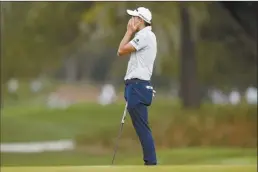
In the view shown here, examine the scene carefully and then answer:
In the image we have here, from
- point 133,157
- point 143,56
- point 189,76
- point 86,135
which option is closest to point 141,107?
point 143,56

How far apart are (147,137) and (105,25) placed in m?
15.8

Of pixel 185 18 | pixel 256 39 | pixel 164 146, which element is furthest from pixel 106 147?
pixel 256 39

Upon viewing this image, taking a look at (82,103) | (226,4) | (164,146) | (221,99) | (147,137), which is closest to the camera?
(147,137)

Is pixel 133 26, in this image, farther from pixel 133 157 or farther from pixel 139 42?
pixel 133 157

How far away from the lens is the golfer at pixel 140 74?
8.13m

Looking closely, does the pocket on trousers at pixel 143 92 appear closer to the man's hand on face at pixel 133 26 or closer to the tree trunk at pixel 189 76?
the man's hand on face at pixel 133 26

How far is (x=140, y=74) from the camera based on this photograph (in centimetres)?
814

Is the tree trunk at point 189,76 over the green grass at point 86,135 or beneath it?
over

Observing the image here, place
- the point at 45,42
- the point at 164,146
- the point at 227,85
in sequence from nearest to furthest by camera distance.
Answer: the point at 164,146, the point at 45,42, the point at 227,85

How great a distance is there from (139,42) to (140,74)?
0.29m

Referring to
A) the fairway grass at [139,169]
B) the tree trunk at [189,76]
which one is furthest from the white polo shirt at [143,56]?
the tree trunk at [189,76]

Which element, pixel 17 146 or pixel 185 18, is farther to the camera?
pixel 17 146

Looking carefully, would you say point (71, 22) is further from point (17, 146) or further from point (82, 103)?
point (82, 103)

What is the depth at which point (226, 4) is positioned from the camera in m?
17.9
